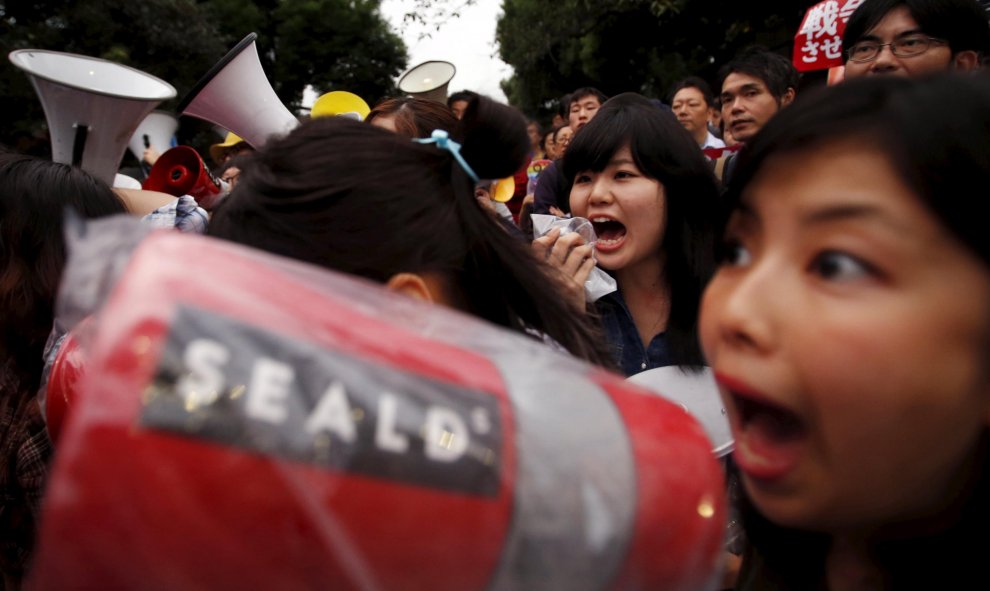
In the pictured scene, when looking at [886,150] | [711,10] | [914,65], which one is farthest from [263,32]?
[886,150]

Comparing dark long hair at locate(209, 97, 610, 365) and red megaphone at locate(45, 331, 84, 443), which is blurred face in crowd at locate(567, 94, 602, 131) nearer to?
dark long hair at locate(209, 97, 610, 365)

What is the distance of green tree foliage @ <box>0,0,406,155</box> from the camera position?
41.5 feet

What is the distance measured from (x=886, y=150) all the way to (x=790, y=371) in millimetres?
244

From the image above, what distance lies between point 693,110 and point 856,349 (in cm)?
509

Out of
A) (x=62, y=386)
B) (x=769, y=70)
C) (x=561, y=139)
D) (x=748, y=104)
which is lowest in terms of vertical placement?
(x=561, y=139)

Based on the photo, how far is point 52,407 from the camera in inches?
49.2

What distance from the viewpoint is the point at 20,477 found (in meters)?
1.90

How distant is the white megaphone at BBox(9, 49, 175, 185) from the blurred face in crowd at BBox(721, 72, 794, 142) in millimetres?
3502

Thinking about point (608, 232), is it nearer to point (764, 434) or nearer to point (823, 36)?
point (764, 434)

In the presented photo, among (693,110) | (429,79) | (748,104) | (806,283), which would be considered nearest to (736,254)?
(806,283)

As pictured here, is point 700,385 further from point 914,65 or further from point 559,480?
point 914,65

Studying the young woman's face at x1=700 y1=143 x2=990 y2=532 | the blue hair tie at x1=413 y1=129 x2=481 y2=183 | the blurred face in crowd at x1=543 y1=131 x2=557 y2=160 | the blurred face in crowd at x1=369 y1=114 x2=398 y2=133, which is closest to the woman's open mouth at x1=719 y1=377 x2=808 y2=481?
the young woman's face at x1=700 y1=143 x2=990 y2=532

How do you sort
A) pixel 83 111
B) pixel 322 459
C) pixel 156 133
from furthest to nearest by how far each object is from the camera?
pixel 156 133 → pixel 83 111 → pixel 322 459

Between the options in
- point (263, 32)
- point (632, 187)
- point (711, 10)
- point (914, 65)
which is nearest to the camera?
point (632, 187)
